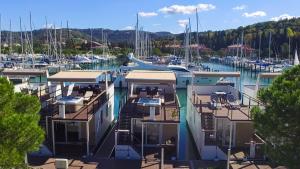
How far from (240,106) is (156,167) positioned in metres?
9.81

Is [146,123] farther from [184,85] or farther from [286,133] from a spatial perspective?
[184,85]

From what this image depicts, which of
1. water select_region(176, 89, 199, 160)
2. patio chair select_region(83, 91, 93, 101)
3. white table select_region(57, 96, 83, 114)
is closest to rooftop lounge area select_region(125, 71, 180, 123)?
patio chair select_region(83, 91, 93, 101)

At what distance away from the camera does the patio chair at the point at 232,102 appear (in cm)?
2762

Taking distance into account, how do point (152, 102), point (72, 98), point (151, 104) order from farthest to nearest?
point (72, 98)
point (152, 102)
point (151, 104)

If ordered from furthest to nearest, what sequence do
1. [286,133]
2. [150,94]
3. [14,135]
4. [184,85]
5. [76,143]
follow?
[184,85], [150,94], [76,143], [286,133], [14,135]

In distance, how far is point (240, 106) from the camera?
2842cm

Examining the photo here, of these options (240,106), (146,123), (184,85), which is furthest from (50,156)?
(184,85)

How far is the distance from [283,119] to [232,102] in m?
15.6

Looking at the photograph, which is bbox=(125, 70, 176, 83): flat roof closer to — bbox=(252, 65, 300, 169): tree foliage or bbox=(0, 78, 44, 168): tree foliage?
bbox=(252, 65, 300, 169): tree foliage

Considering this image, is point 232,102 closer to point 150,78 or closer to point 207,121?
point 207,121

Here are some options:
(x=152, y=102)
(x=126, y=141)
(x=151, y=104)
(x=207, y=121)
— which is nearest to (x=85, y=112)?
(x=126, y=141)

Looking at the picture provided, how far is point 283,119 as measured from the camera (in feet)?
46.0

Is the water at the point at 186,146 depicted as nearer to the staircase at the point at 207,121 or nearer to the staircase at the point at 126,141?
the staircase at the point at 207,121

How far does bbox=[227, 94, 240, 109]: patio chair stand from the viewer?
27.6 metres
